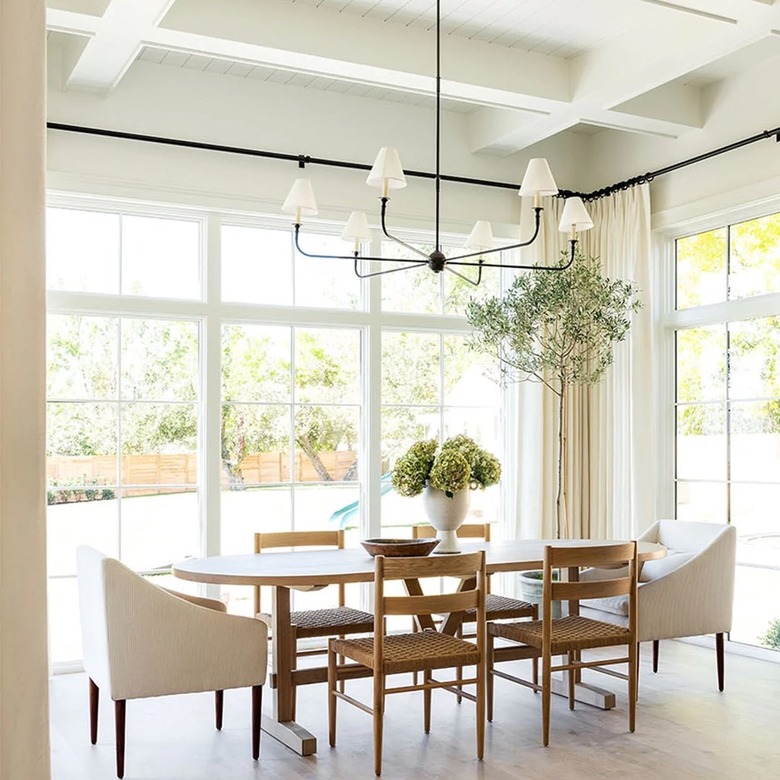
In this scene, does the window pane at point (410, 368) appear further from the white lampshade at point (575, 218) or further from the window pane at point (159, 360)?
the white lampshade at point (575, 218)

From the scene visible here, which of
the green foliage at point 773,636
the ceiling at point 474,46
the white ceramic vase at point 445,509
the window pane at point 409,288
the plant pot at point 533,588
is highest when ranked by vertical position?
the ceiling at point 474,46

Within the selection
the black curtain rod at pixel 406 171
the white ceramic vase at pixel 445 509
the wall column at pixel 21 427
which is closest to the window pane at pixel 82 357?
the black curtain rod at pixel 406 171

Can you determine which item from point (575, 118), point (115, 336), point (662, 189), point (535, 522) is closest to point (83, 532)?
point (115, 336)

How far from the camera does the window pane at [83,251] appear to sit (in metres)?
5.12

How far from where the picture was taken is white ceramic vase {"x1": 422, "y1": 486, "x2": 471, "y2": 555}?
13.8ft

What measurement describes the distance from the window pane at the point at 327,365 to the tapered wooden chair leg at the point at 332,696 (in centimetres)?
231

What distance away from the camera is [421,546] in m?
3.92

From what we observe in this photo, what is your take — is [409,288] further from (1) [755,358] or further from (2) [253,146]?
(1) [755,358]

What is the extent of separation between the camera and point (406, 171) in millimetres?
5824

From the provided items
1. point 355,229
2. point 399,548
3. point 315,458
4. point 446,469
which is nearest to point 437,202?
point 355,229

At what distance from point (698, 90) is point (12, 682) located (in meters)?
5.70

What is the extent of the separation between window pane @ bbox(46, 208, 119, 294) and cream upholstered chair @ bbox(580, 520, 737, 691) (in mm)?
3080

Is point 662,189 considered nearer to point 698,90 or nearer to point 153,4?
point 698,90

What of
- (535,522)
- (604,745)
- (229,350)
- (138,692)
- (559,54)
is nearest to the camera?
(138,692)
